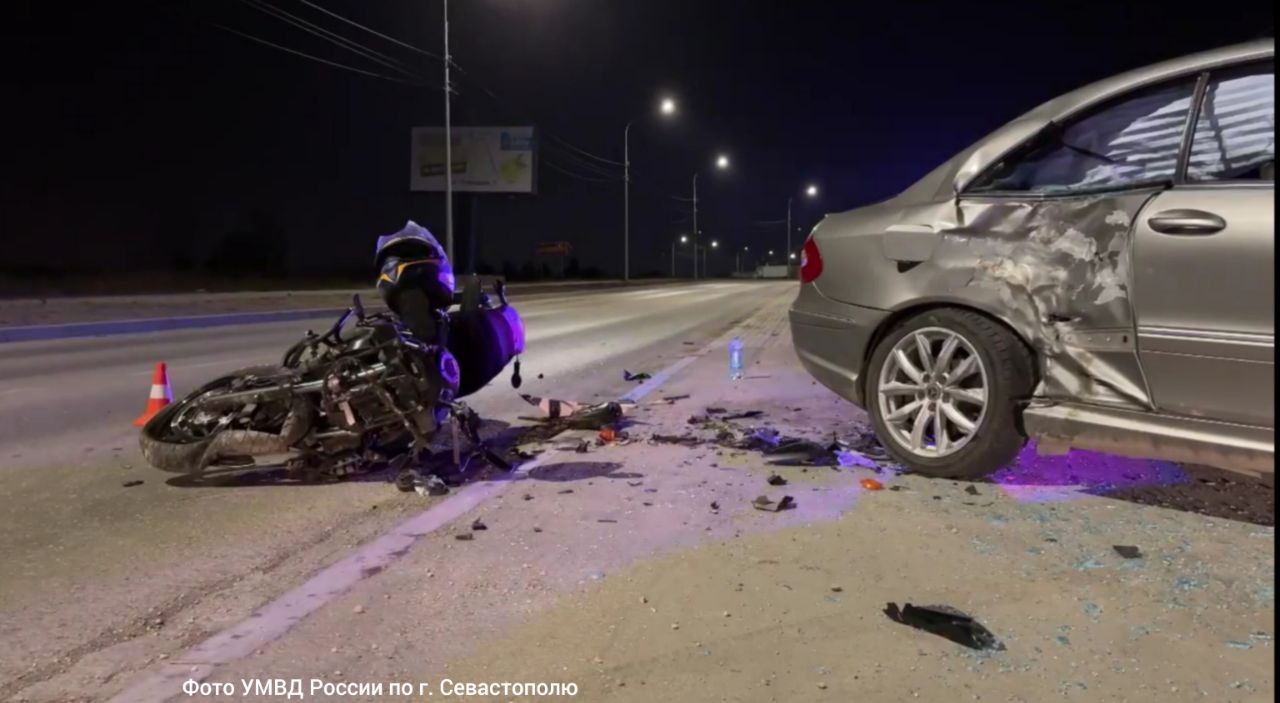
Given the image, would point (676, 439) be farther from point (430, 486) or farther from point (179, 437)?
point (179, 437)

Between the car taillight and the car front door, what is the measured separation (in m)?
1.72

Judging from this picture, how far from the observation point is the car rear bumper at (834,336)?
185 inches

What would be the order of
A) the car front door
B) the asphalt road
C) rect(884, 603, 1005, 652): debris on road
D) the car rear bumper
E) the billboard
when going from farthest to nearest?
the billboard
the car rear bumper
the car front door
the asphalt road
rect(884, 603, 1005, 652): debris on road

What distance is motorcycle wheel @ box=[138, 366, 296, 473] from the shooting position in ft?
16.2

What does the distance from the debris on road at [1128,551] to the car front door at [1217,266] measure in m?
0.59

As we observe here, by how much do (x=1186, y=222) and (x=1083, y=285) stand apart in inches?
18.9

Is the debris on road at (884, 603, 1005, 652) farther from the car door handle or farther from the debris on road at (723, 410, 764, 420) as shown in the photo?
the debris on road at (723, 410, 764, 420)

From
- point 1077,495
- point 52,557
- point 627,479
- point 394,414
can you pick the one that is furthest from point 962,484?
point 52,557

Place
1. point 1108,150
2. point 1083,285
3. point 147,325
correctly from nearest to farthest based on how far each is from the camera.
→ point 1083,285 < point 1108,150 < point 147,325

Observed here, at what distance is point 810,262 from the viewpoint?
5059 mm

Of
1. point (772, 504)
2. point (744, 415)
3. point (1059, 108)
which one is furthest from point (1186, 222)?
point (744, 415)

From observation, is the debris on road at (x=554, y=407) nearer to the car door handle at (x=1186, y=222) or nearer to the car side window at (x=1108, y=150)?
the car side window at (x=1108, y=150)

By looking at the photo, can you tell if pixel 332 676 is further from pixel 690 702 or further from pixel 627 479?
pixel 627 479

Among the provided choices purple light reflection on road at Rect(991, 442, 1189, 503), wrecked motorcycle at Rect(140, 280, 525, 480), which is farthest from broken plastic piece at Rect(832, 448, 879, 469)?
wrecked motorcycle at Rect(140, 280, 525, 480)
